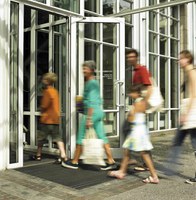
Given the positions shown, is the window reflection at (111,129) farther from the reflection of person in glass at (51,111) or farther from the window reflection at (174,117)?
the window reflection at (174,117)

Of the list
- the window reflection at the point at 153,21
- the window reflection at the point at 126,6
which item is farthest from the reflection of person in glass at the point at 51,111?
the window reflection at the point at 153,21

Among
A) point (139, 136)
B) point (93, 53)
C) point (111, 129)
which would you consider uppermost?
point (93, 53)

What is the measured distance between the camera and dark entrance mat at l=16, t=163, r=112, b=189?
5625 mm

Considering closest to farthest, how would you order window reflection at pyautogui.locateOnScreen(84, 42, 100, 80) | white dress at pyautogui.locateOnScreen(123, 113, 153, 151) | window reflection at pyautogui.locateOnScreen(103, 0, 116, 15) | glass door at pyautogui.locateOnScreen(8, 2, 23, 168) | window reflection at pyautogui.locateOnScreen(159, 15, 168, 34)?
white dress at pyautogui.locateOnScreen(123, 113, 153, 151) → glass door at pyautogui.locateOnScreen(8, 2, 23, 168) → window reflection at pyautogui.locateOnScreen(84, 42, 100, 80) → window reflection at pyautogui.locateOnScreen(103, 0, 116, 15) → window reflection at pyautogui.locateOnScreen(159, 15, 168, 34)

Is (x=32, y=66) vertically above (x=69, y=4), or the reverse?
(x=69, y=4)

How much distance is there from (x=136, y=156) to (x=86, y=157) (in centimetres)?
206

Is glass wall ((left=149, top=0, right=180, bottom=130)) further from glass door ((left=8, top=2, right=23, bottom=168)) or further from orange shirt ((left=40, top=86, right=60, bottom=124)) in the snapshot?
glass door ((left=8, top=2, right=23, bottom=168))

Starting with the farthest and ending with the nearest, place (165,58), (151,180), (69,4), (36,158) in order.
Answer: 1. (165,58)
2. (69,4)
3. (36,158)
4. (151,180)

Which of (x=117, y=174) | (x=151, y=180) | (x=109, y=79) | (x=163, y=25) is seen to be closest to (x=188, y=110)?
(x=151, y=180)

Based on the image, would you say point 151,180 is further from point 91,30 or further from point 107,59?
point 91,30

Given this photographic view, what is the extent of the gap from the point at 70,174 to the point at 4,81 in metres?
1.87

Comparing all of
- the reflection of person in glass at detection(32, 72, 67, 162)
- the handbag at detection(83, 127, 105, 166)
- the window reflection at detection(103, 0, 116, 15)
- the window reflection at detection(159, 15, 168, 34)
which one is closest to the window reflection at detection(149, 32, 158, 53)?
the window reflection at detection(159, 15, 168, 34)

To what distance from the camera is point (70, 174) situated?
6.16 metres

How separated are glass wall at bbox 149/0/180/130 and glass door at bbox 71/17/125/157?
427 centimetres
